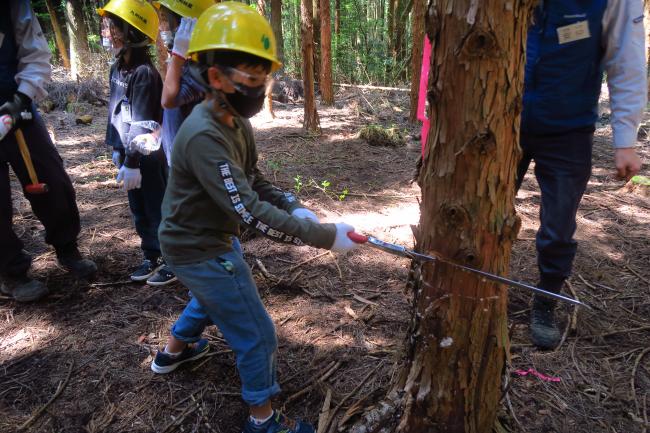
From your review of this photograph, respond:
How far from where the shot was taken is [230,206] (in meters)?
1.75

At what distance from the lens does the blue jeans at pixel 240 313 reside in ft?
6.40

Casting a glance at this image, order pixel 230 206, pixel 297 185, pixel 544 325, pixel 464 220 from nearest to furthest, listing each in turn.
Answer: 1. pixel 464 220
2. pixel 230 206
3. pixel 544 325
4. pixel 297 185

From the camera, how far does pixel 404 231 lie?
4.21m

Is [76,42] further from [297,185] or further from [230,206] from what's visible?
[230,206]

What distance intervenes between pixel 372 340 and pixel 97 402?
163cm

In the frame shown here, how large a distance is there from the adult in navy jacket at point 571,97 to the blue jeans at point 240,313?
1.69 metres

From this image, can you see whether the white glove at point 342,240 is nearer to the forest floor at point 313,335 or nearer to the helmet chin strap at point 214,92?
the forest floor at point 313,335

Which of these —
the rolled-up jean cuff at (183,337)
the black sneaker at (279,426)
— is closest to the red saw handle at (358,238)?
the black sneaker at (279,426)

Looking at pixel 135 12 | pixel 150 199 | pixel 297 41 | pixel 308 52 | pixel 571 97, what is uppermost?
pixel 297 41

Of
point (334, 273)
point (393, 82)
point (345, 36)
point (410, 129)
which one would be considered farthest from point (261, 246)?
point (345, 36)

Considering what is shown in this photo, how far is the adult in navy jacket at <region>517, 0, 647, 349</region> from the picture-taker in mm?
2236

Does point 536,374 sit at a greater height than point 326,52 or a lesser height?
lesser

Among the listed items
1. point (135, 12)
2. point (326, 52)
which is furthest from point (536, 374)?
point (326, 52)

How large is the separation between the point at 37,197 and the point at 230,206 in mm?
2343
